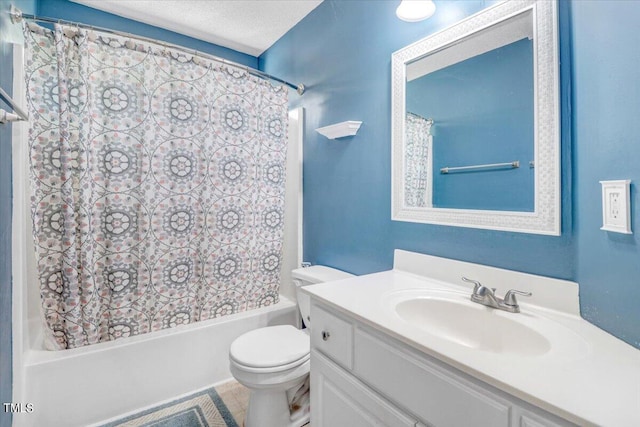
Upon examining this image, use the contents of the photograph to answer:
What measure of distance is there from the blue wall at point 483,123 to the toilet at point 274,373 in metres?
1.03

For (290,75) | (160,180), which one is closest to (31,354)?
(160,180)

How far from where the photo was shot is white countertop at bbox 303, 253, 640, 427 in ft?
1.71

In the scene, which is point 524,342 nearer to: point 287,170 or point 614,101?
point 614,101

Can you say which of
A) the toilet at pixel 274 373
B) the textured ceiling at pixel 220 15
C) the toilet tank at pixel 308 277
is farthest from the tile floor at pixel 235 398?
the textured ceiling at pixel 220 15

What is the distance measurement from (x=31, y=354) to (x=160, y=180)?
1.07m

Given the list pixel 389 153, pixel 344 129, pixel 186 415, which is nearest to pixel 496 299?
pixel 389 153

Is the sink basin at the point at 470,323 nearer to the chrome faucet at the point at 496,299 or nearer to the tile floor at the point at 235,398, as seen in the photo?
the chrome faucet at the point at 496,299

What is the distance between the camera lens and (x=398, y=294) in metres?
1.16

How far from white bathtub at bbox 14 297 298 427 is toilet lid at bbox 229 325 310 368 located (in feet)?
1.40

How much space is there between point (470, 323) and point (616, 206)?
0.56 m

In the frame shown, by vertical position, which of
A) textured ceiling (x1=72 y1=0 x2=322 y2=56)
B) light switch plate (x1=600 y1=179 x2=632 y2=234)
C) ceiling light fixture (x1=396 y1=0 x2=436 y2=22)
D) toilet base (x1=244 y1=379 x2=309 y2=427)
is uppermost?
textured ceiling (x1=72 y1=0 x2=322 y2=56)

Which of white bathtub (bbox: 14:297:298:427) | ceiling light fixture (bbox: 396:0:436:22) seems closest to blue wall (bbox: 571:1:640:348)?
ceiling light fixture (bbox: 396:0:436:22)

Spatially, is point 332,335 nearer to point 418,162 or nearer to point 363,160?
point 418,162

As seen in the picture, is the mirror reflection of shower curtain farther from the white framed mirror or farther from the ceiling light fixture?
the ceiling light fixture
